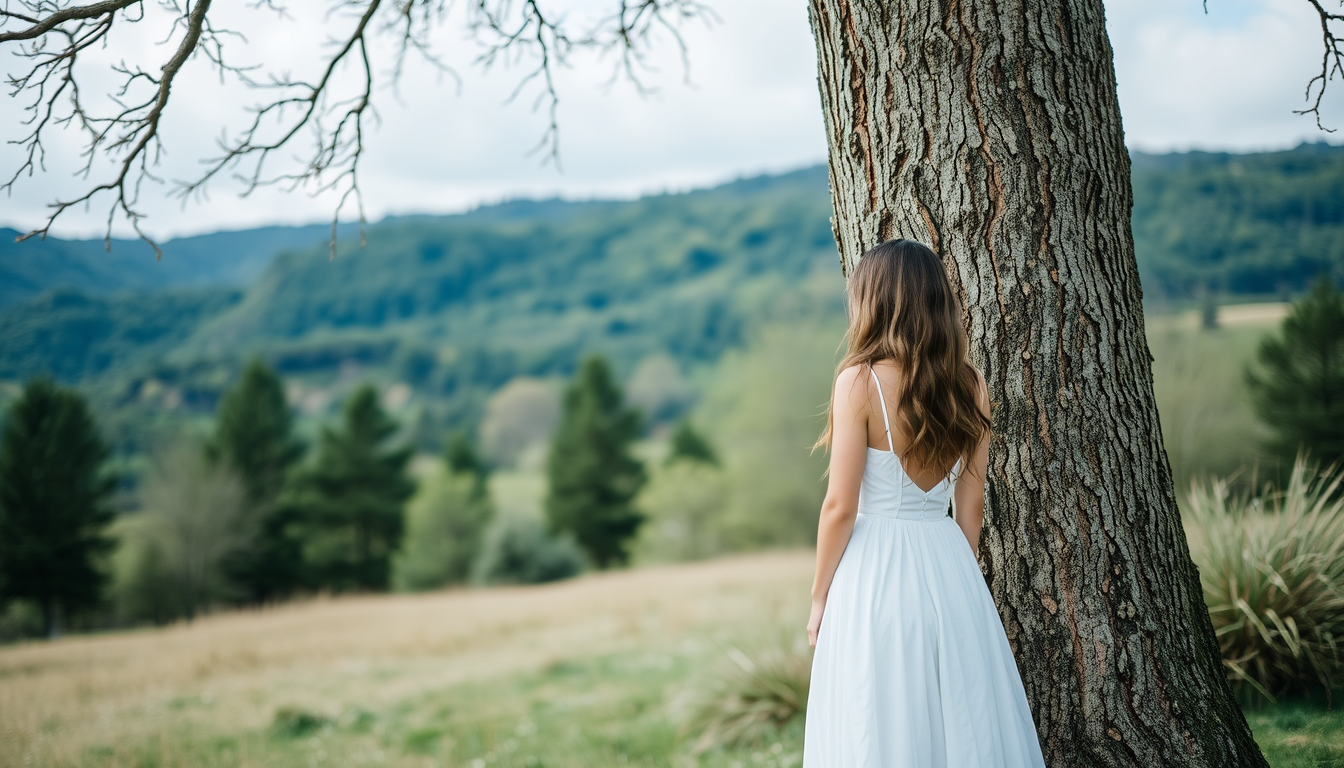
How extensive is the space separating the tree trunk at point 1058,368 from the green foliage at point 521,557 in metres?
24.0

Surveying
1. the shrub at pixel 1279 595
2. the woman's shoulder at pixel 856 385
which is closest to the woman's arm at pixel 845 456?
the woman's shoulder at pixel 856 385

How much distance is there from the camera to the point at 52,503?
20.6 meters

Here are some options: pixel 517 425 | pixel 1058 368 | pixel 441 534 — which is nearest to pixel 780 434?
pixel 441 534

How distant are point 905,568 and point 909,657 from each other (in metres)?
0.25

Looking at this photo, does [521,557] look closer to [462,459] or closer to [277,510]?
[277,510]

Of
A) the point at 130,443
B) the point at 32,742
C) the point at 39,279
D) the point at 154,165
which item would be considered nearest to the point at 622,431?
the point at 130,443

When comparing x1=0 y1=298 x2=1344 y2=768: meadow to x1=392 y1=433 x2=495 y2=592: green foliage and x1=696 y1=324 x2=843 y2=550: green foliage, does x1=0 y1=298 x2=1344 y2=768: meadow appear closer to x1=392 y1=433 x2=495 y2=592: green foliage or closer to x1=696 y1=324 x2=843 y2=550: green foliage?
x1=696 y1=324 x2=843 y2=550: green foliage

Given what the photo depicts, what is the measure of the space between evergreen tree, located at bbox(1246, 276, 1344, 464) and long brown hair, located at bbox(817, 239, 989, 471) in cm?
1363

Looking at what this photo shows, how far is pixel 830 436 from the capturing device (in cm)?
231

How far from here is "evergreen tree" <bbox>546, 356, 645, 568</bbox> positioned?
1247 inches

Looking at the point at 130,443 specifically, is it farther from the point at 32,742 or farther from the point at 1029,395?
the point at 1029,395

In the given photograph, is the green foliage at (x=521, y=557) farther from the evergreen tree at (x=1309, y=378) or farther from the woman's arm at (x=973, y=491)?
the woman's arm at (x=973, y=491)

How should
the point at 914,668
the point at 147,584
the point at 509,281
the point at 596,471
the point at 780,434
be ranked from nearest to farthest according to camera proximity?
the point at 914,668 → the point at 147,584 → the point at 780,434 → the point at 596,471 → the point at 509,281

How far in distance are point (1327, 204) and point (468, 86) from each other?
16.7 meters
